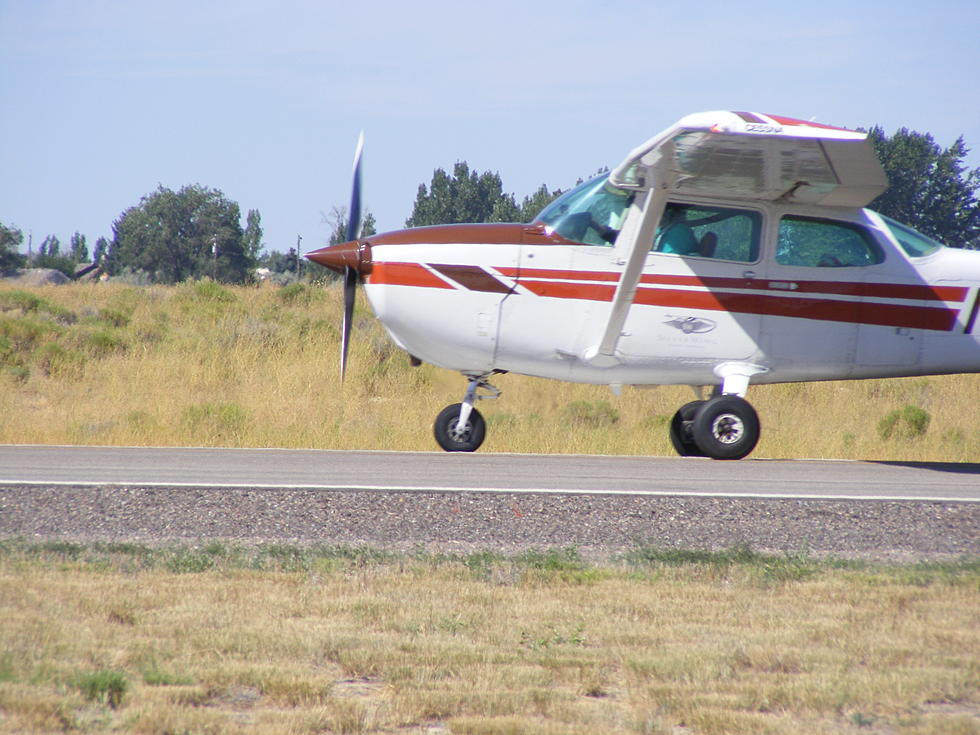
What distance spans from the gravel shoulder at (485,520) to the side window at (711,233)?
3467mm

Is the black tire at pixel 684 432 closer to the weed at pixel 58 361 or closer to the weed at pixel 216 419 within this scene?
the weed at pixel 216 419

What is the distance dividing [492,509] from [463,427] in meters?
4.16

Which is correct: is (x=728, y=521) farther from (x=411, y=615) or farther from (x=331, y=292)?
(x=331, y=292)

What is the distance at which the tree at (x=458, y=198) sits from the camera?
263 ft

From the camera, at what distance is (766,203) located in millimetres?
9648

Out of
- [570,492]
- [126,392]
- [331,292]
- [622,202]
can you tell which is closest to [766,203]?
[622,202]

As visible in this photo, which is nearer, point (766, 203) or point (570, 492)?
point (570, 492)

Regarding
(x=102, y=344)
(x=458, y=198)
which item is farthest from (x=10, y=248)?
(x=102, y=344)

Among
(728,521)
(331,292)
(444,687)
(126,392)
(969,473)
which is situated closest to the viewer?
(444,687)

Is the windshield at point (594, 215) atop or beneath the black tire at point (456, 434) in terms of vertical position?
atop

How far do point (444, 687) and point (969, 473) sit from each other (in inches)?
280

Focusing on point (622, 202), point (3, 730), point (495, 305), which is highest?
point (622, 202)

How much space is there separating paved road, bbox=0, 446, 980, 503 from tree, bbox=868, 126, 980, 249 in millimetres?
41910

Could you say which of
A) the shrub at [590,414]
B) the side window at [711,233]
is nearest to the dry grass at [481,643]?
the side window at [711,233]
